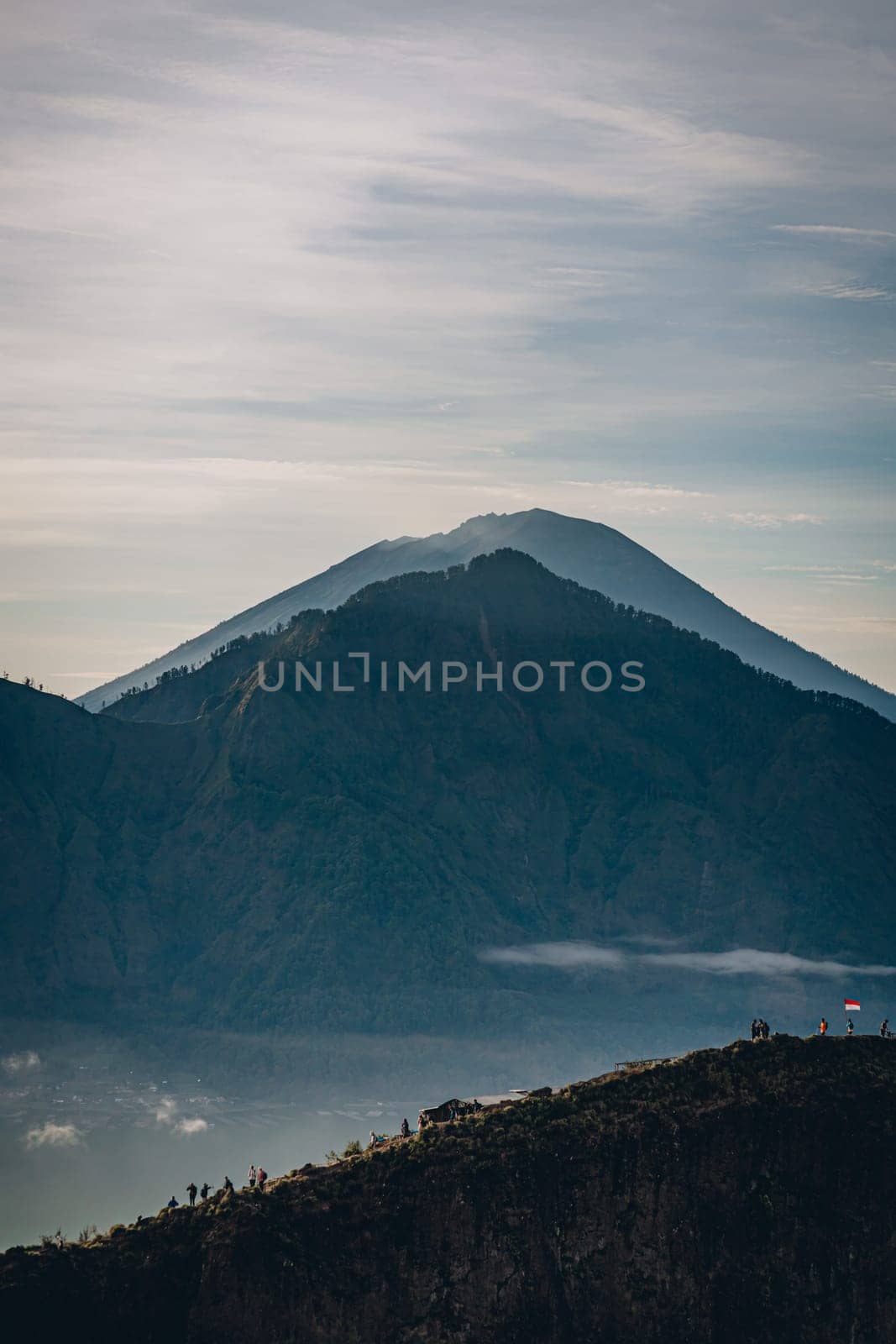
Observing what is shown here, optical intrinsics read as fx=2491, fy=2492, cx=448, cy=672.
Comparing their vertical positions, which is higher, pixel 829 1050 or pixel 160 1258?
pixel 829 1050

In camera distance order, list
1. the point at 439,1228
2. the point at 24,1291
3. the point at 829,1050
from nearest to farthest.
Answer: the point at 24,1291, the point at 439,1228, the point at 829,1050

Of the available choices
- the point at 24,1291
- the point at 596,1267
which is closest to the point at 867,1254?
the point at 596,1267

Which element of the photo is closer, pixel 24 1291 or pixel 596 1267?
pixel 24 1291

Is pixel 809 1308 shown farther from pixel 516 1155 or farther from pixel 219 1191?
pixel 219 1191

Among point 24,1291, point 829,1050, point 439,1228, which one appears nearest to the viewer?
point 24,1291

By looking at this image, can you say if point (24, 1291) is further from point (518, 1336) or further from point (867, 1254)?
point (867, 1254)

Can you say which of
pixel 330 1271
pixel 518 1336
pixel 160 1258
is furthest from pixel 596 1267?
pixel 160 1258
